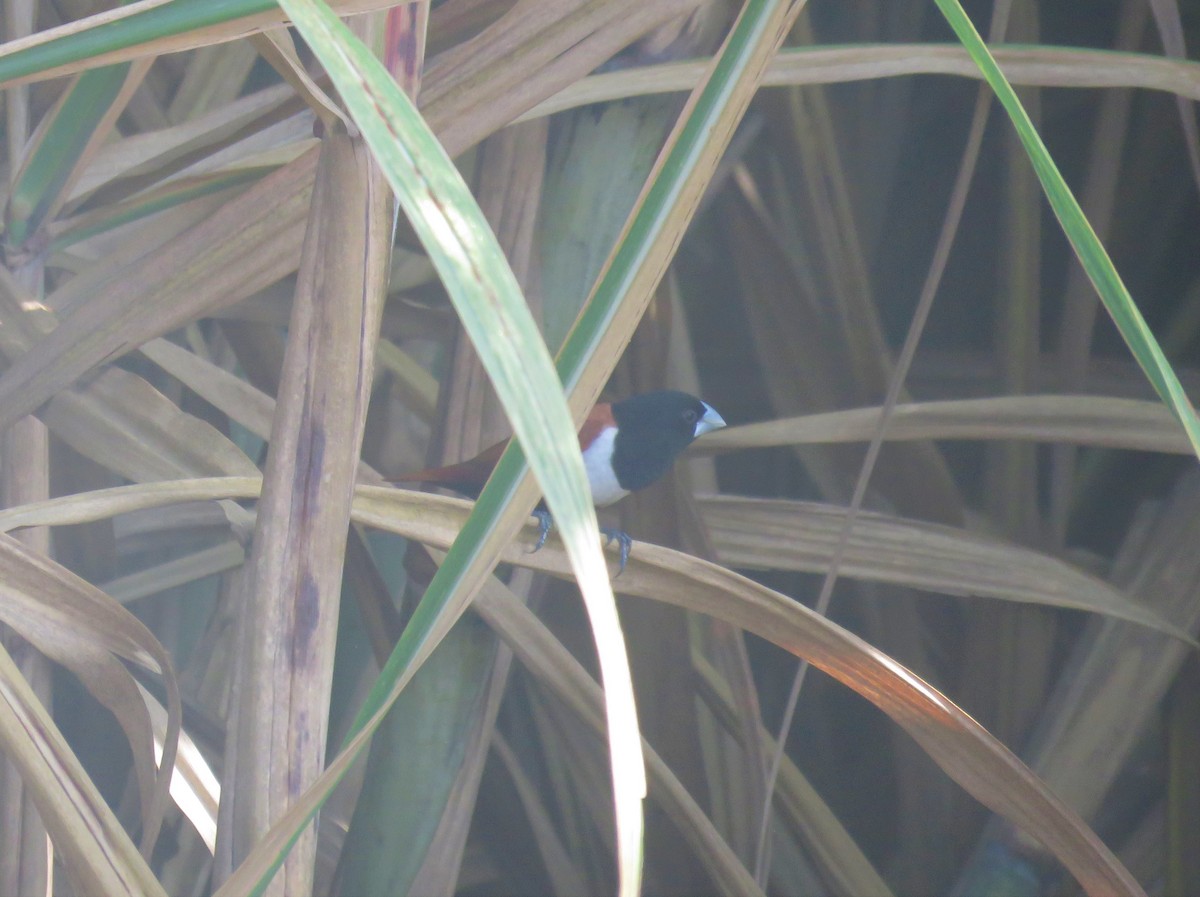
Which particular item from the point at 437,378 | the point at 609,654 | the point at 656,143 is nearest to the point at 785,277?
the point at 656,143

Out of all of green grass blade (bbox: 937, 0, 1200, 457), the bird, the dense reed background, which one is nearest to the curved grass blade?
the dense reed background

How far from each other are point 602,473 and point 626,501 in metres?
0.08

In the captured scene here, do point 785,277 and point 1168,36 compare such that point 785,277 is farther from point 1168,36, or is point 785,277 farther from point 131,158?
point 131,158

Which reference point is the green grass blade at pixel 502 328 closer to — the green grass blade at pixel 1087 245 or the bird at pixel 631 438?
the green grass blade at pixel 1087 245

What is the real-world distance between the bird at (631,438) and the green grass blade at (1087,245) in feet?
1.92

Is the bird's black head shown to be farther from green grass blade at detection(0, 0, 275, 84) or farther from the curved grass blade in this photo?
green grass blade at detection(0, 0, 275, 84)

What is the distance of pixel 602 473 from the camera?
1264 millimetres

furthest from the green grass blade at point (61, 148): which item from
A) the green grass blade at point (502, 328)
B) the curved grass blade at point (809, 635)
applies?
the green grass blade at point (502, 328)

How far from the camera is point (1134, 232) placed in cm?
120

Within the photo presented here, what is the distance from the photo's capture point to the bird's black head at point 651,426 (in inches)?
44.5

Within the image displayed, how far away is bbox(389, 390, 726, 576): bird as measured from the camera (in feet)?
3.53

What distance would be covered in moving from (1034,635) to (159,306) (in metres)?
0.89

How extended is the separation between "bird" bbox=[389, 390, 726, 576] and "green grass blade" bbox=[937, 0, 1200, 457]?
1.92 ft

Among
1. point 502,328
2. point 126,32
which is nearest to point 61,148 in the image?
point 126,32
